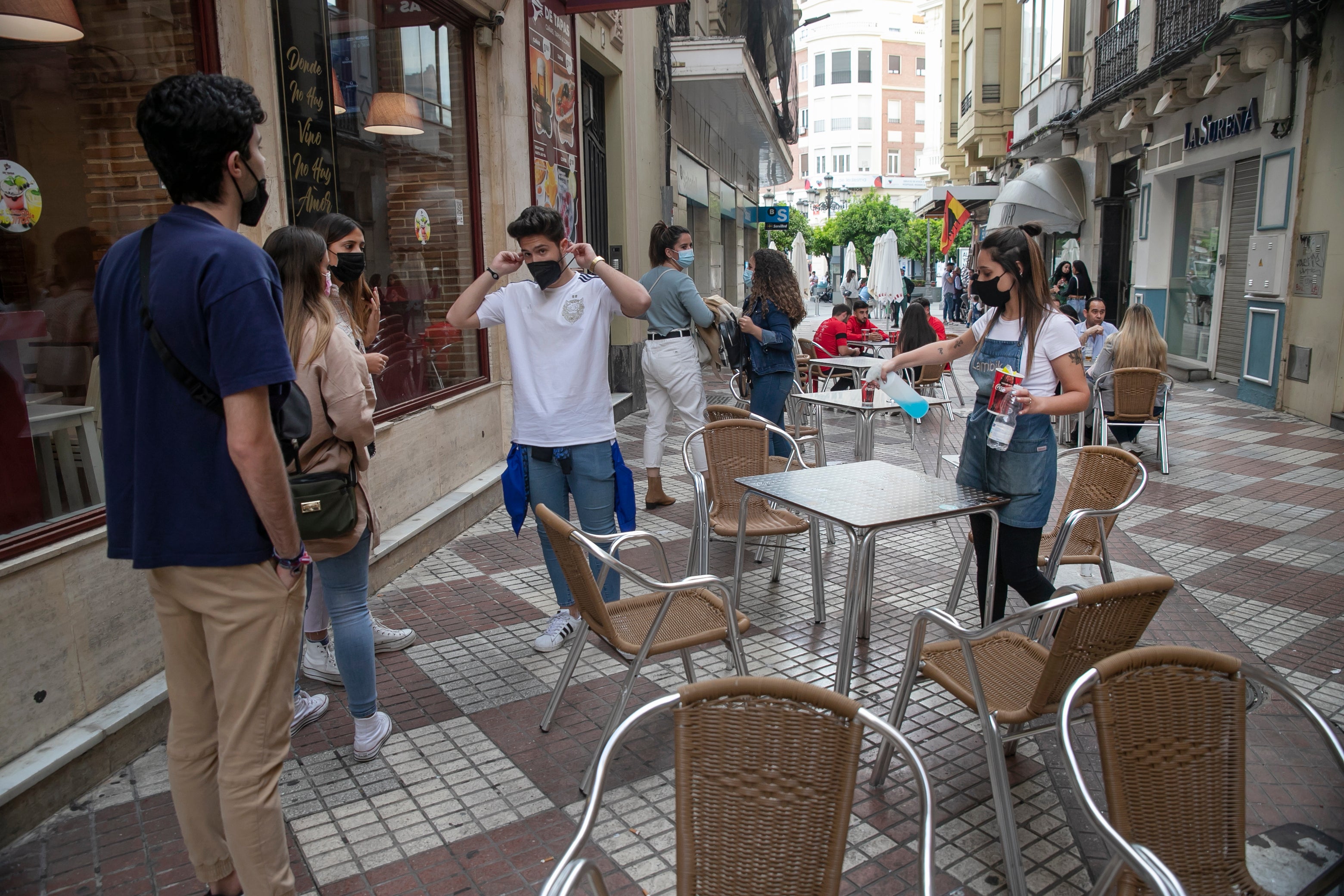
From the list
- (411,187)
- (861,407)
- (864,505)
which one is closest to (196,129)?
(864,505)

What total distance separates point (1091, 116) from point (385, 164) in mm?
15605

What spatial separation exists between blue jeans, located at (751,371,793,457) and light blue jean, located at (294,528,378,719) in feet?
11.3

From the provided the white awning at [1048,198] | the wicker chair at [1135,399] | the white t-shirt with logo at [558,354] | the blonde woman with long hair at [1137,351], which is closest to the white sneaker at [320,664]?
the white t-shirt with logo at [558,354]

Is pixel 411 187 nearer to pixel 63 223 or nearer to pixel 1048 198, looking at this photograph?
pixel 63 223

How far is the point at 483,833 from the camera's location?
2.92m

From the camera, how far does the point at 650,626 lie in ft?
11.0

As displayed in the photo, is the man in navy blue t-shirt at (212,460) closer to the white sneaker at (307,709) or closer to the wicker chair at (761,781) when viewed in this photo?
the wicker chair at (761,781)

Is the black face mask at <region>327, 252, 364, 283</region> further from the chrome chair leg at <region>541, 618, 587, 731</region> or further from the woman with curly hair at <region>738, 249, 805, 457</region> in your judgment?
the woman with curly hair at <region>738, 249, 805, 457</region>

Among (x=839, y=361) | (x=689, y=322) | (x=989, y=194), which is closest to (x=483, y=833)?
(x=689, y=322)

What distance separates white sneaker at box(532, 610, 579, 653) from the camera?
14.1 feet

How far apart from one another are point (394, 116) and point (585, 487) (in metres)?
3.50

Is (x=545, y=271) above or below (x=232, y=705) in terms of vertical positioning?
above

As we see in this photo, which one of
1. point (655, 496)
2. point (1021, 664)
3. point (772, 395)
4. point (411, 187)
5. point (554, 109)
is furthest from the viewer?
point (554, 109)

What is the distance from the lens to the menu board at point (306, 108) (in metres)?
4.62
